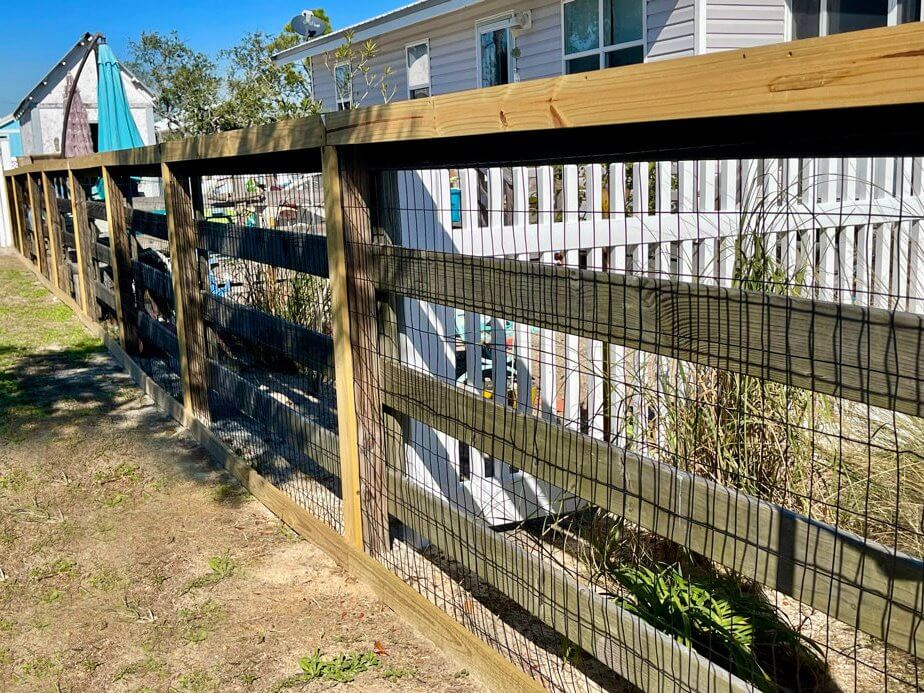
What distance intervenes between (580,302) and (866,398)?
2.59 ft

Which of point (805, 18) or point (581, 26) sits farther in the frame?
point (581, 26)

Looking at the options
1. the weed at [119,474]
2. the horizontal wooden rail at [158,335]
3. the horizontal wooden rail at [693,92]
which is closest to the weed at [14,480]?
the weed at [119,474]

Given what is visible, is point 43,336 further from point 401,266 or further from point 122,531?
point 401,266

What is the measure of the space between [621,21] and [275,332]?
8.06 m

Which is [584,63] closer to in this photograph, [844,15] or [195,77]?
[844,15]

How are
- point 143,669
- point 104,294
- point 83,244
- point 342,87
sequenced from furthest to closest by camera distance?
point 342,87
point 83,244
point 104,294
point 143,669

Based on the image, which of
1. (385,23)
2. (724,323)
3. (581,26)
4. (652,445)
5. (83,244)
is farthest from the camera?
(385,23)

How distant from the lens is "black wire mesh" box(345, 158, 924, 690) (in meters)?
1.78

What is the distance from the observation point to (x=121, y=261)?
6871mm

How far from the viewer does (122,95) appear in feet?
41.6

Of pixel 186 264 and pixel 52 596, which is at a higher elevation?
pixel 186 264

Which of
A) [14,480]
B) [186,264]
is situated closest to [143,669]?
[14,480]

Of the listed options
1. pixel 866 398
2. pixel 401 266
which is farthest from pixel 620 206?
pixel 866 398

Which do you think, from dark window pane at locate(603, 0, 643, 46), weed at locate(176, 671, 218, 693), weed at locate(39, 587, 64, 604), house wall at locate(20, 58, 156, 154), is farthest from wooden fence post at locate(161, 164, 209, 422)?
house wall at locate(20, 58, 156, 154)
